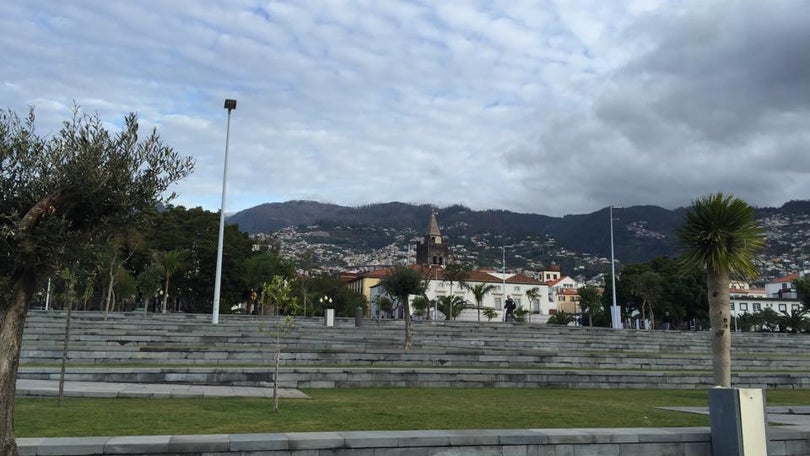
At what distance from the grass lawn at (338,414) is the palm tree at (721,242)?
10.6ft

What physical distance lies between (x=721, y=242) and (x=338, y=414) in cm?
1019

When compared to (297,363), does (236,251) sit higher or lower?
higher

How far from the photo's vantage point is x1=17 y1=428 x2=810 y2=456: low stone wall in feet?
23.8

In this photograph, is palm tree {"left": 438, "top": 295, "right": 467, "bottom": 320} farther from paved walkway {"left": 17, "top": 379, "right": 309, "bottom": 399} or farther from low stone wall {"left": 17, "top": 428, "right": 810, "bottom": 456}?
low stone wall {"left": 17, "top": 428, "right": 810, "bottom": 456}

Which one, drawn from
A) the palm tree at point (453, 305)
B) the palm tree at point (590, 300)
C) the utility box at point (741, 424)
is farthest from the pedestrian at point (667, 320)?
the utility box at point (741, 424)

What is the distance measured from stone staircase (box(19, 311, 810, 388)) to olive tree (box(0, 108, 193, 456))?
9.07m

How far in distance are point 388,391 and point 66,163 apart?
1063 cm

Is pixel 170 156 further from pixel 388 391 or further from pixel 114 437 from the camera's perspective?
pixel 388 391

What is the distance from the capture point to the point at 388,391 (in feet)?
51.3

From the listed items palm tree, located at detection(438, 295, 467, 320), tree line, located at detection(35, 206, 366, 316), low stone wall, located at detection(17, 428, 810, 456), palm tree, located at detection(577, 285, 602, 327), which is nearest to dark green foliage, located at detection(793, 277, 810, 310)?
palm tree, located at detection(577, 285, 602, 327)

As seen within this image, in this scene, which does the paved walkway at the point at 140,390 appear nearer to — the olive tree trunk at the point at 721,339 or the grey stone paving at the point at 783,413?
the grey stone paving at the point at 783,413

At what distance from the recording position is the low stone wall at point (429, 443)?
726cm

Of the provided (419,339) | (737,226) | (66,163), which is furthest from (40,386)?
(419,339)

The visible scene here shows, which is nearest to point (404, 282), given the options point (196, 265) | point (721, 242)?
point (721, 242)
